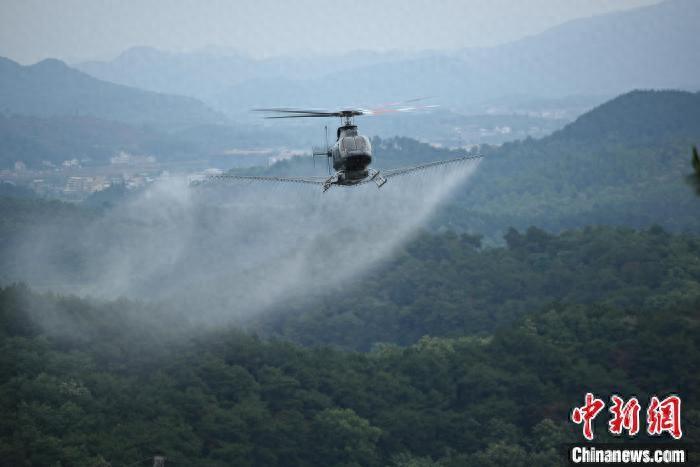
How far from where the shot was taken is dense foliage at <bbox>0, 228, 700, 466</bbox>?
67062 millimetres

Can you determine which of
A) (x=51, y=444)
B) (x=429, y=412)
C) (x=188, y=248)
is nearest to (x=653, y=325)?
(x=429, y=412)

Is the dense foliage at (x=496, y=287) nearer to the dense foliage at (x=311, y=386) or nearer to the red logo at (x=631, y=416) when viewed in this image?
the dense foliage at (x=311, y=386)

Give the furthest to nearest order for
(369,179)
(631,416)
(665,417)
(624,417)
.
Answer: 1. (631,416)
2. (624,417)
3. (665,417)
4. (369,179)

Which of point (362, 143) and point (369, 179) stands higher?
point (362, 143)

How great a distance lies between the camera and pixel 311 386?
8412 cm

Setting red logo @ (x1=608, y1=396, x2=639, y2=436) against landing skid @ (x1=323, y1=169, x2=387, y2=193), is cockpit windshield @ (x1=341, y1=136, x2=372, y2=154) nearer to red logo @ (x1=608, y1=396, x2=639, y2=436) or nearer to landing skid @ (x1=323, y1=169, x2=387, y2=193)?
landing skid @ (x1=323, y1=169, x2=387, y2=193)

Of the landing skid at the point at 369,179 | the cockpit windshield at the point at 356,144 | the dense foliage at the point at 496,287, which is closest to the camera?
the cockpit windshield at the point at 356,144

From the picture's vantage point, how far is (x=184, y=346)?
296 ft

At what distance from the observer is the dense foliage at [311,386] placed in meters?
67.1

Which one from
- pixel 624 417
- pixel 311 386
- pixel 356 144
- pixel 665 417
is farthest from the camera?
pixel 311 386

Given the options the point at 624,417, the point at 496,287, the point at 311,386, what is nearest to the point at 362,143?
the point at 624,417

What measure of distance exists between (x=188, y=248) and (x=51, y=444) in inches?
4903

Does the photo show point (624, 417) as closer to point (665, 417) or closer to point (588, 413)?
point (588, 413)

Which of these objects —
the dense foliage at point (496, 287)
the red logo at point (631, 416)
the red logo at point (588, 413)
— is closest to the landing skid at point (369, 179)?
the red logo at point (631, 416)
